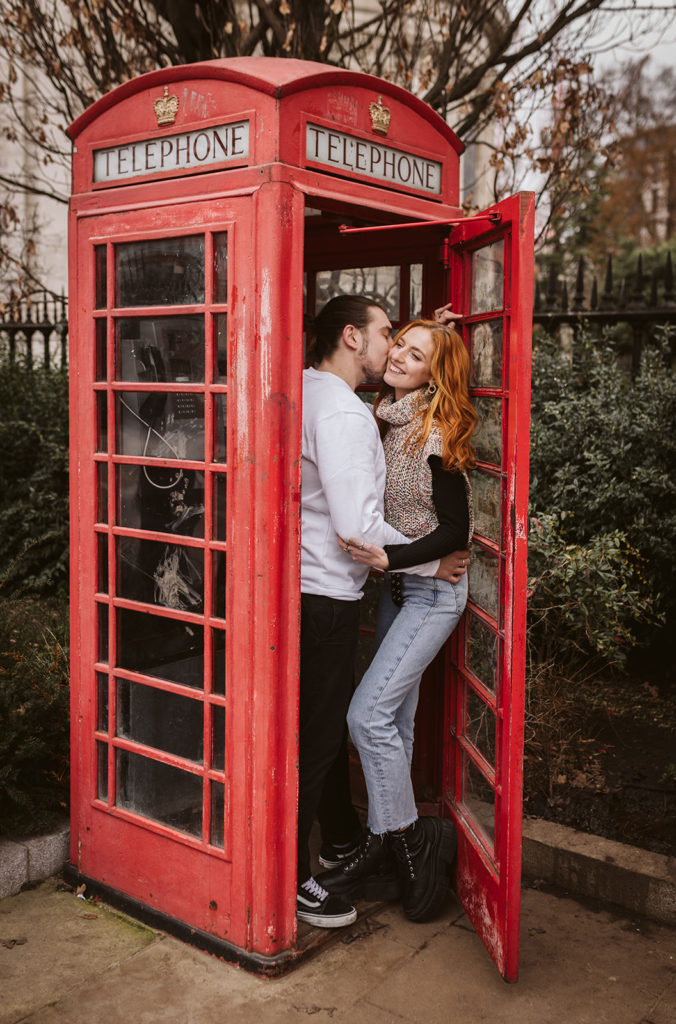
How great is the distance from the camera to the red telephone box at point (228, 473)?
2953 mm

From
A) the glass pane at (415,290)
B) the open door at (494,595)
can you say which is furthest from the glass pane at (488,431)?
the glass pane at (415,290)

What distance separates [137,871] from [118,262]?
2154 mm

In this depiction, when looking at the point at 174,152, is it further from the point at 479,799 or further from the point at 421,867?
the point at 421,867

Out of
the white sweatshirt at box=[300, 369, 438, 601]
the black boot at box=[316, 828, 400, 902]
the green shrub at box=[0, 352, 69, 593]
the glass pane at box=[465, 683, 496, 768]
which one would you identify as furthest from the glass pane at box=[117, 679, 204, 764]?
the green shrub at box=[0, 352, 69, 593]

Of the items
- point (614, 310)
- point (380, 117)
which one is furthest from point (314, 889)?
point (614, 310)

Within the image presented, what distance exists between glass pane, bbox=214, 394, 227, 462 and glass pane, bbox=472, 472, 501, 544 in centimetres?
91

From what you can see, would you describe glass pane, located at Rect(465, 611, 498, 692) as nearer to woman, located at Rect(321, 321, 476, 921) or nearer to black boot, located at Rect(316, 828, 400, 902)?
woman, located at Rect(321, 321, 476, 921)

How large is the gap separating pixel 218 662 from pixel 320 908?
97 centimetres

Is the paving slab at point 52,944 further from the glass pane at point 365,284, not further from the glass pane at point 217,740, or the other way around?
the glass pane at point 365,284

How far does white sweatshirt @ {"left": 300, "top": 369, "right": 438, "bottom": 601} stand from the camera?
3033 mm

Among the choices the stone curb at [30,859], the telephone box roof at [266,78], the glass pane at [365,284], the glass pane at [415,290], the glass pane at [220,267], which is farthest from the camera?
the glass pane at [365,284]

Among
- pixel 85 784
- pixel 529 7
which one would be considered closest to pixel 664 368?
pixel 529 7

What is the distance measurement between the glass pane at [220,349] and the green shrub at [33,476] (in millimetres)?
4035

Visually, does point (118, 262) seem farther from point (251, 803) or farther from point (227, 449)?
point (251, 803)
